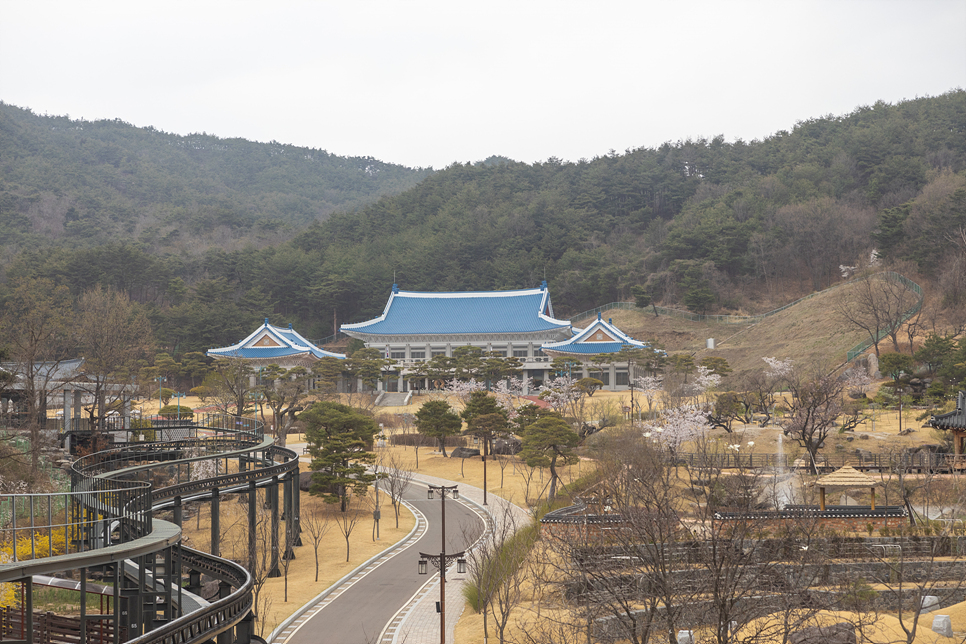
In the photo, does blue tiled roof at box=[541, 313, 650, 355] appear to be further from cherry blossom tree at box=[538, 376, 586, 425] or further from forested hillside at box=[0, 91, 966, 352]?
forested hillside at box=[0, 91, 966, 352]

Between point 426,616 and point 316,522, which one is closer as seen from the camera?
point 426,616

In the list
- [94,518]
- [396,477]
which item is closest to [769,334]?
[396,477]

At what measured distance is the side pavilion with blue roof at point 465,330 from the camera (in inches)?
2408

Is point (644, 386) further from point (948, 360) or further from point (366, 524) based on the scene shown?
point (366, 524)

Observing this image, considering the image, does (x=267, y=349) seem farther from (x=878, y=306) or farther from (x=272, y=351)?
(x=878, y=306)

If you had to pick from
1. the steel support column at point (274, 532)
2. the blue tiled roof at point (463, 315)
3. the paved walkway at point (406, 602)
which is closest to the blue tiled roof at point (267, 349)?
the blue tiled roof at point (463, 315)

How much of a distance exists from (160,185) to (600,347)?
93189 mm

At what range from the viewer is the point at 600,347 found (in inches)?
2202

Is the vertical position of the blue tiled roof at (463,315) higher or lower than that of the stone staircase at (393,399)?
higher

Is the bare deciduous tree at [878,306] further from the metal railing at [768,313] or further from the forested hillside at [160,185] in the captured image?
the forested hillside at [160,185]

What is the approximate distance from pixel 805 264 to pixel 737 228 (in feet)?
26.1

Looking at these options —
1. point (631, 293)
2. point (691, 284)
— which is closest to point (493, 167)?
point (631, 293)

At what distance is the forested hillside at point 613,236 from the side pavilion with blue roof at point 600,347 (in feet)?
47.2

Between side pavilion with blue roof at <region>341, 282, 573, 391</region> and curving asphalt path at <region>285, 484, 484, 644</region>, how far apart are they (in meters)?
32.2
